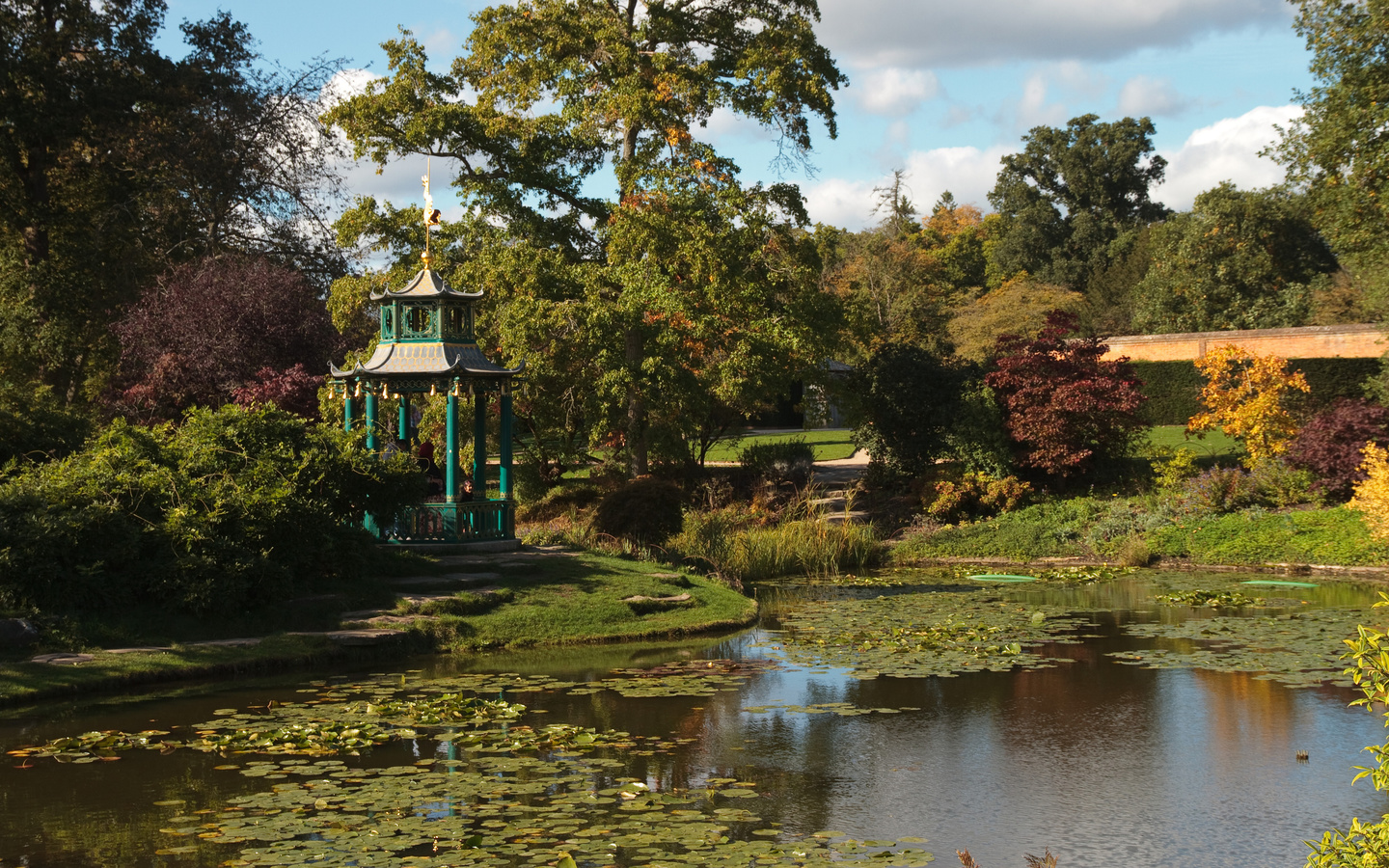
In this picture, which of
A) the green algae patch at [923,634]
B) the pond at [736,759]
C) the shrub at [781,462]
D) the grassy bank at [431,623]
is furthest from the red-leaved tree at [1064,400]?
the pond at [736,759]

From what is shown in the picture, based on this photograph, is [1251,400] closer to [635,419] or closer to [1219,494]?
[1219,494]

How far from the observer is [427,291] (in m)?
17.2

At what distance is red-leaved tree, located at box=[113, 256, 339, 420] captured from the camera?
75.6 feet

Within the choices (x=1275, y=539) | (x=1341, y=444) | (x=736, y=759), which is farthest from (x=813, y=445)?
(x=736, y=759)

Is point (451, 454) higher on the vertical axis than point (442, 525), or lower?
higher

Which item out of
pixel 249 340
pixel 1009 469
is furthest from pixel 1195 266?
pixel 249 340

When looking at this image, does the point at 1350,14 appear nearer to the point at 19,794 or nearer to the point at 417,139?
the point at 417,139

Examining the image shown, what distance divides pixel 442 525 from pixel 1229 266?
36764 millimetres

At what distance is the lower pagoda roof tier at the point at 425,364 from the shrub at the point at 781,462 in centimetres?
935

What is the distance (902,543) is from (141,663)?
1474 cm

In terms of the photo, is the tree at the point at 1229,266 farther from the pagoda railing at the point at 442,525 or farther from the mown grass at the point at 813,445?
the pagoda railing at the point at 442,525

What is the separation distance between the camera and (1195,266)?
4431 centimetres

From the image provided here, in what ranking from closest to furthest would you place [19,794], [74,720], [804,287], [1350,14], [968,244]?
[19,794]
[74,720]
[1350,14]
[804,287]
[968,244]

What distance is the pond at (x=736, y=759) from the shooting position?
6.79 m
